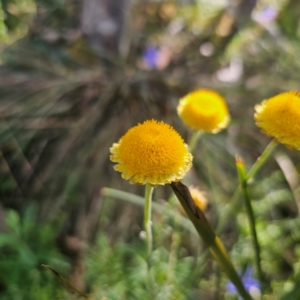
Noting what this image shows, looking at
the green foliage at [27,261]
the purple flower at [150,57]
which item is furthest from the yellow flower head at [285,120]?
the purple flower at [150,57]

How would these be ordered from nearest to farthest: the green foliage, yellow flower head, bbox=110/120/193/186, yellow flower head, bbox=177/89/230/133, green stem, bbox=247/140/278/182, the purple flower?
1. yellow flower head, bbox=110/120/193/186
2. green stem, bbox=247/140/278/182
3. yellow flower head, bbox=177/89/230/133
4. the green foliage
5. the purple flower

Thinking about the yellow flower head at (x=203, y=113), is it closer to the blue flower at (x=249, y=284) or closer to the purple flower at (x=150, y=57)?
the blue flower at (x=249, y=284)

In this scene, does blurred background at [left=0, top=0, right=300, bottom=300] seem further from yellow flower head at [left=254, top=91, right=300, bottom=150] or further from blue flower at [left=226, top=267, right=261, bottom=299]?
yellow flower head at [left=254, top=91, right=300, bottom=150]

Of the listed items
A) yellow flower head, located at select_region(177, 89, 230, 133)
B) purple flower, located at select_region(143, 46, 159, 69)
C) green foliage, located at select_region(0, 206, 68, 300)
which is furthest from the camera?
purple flower, located at select_region(143, 46, 159, 69)

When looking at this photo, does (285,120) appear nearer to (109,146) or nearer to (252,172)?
(252,172)

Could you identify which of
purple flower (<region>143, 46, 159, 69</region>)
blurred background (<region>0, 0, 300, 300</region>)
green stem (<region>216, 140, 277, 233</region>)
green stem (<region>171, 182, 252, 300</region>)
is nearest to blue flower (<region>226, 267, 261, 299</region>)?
blurred background (<region>0, 0, 300, 300</region>)

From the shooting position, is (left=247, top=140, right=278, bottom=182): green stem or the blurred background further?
the blurred background

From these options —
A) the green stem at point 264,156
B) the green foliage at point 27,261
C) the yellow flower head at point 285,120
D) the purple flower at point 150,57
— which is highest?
the yellow flower head at point 285,120
